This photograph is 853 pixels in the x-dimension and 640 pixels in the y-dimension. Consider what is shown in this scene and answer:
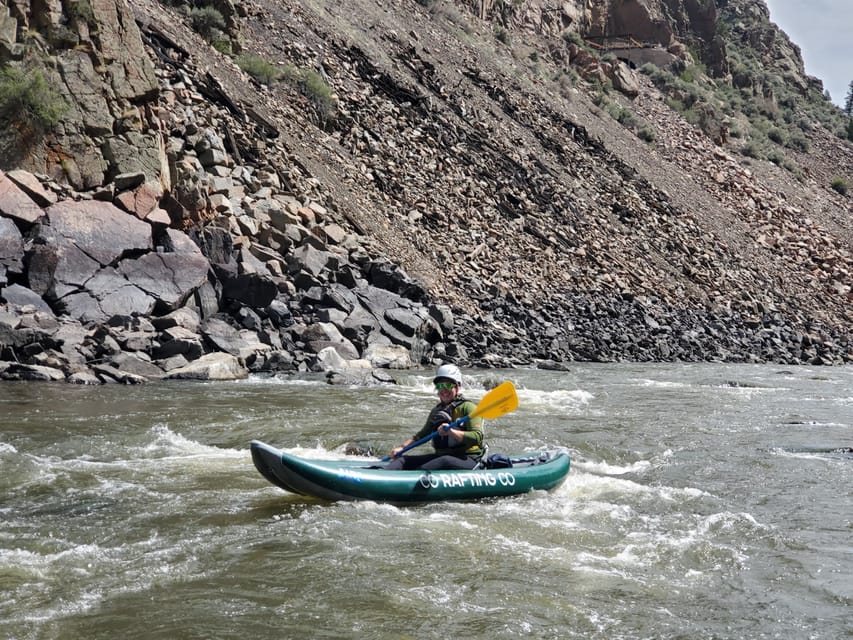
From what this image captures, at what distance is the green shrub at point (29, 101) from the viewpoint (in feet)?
46.7

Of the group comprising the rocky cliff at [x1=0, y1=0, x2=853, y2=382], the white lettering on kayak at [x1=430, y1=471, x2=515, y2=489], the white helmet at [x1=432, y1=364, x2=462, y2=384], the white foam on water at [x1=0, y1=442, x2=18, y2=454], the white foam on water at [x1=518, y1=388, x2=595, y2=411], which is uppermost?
the rocky cliff at [x1=0, y1=0, x2=853, y2=382]

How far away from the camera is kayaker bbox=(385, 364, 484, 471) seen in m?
6.59

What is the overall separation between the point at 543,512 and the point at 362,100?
19.2 meters

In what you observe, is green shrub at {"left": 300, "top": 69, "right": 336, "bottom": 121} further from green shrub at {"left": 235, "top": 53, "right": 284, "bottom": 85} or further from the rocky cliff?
green shrub at {"left": 235, "top": 53, "right": 284, "bottom": 85}

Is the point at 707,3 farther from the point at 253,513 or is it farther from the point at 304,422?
the point at 253,513

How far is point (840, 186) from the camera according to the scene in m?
40.1

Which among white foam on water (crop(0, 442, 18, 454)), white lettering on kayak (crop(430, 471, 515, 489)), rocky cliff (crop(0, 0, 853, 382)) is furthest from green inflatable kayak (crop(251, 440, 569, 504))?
rocky cliff (crop(0, 0, 853, 382))

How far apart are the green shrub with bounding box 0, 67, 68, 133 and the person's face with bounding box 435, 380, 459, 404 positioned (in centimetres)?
1105

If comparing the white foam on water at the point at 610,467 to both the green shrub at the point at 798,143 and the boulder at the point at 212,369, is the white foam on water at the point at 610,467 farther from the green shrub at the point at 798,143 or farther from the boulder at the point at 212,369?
the green shrub at the point at 798,143

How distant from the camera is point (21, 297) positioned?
39.7ft

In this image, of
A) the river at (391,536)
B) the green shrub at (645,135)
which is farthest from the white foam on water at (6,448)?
the green shrub at (645,135)

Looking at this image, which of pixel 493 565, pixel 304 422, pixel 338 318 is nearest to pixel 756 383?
pixel 338 318

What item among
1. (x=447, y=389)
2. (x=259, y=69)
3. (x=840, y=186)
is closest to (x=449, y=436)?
(x=447, y=389)

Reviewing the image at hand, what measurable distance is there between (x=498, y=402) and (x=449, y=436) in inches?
34.3
